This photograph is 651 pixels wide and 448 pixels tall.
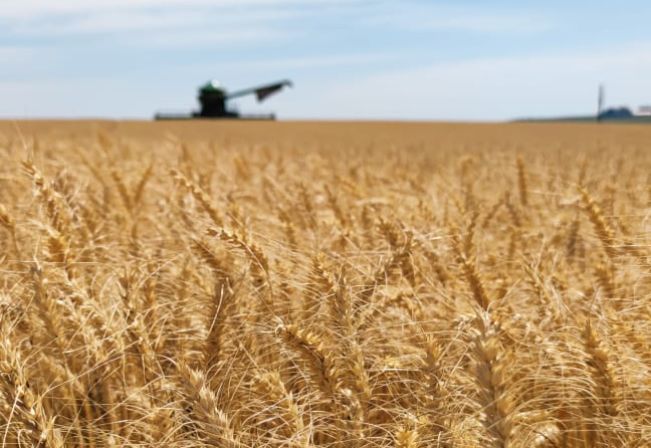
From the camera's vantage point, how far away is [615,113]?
105062 mm

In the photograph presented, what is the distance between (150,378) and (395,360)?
0.57 metres

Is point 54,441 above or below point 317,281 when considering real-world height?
below

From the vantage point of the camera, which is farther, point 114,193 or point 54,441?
point 114,193

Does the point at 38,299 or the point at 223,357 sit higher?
the point at 38,299

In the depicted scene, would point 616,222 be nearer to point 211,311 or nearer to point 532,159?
point 211,311

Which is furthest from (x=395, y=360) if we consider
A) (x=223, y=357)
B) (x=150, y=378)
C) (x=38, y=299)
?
(x=38, y=299)

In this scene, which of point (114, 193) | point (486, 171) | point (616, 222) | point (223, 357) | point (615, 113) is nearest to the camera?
point (223, 357)

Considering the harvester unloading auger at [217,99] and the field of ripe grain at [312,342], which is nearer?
the field of ripe grain at [312,342]

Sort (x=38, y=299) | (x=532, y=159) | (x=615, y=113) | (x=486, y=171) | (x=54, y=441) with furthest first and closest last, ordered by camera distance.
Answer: (x=615, y=113) → (x=532, y=159) → (x=486, y=171) → (x=38, y=299) → (x=54, y=441)

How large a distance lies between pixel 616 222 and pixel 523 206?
1.11 meters

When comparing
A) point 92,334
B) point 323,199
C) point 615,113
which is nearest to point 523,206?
point 323,199

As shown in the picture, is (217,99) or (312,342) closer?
(312,342)

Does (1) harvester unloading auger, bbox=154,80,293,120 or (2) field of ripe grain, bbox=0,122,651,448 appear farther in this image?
(1) harvester unloading auger, bbox=154,80,293,120

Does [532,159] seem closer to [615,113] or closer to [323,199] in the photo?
[323,199]
